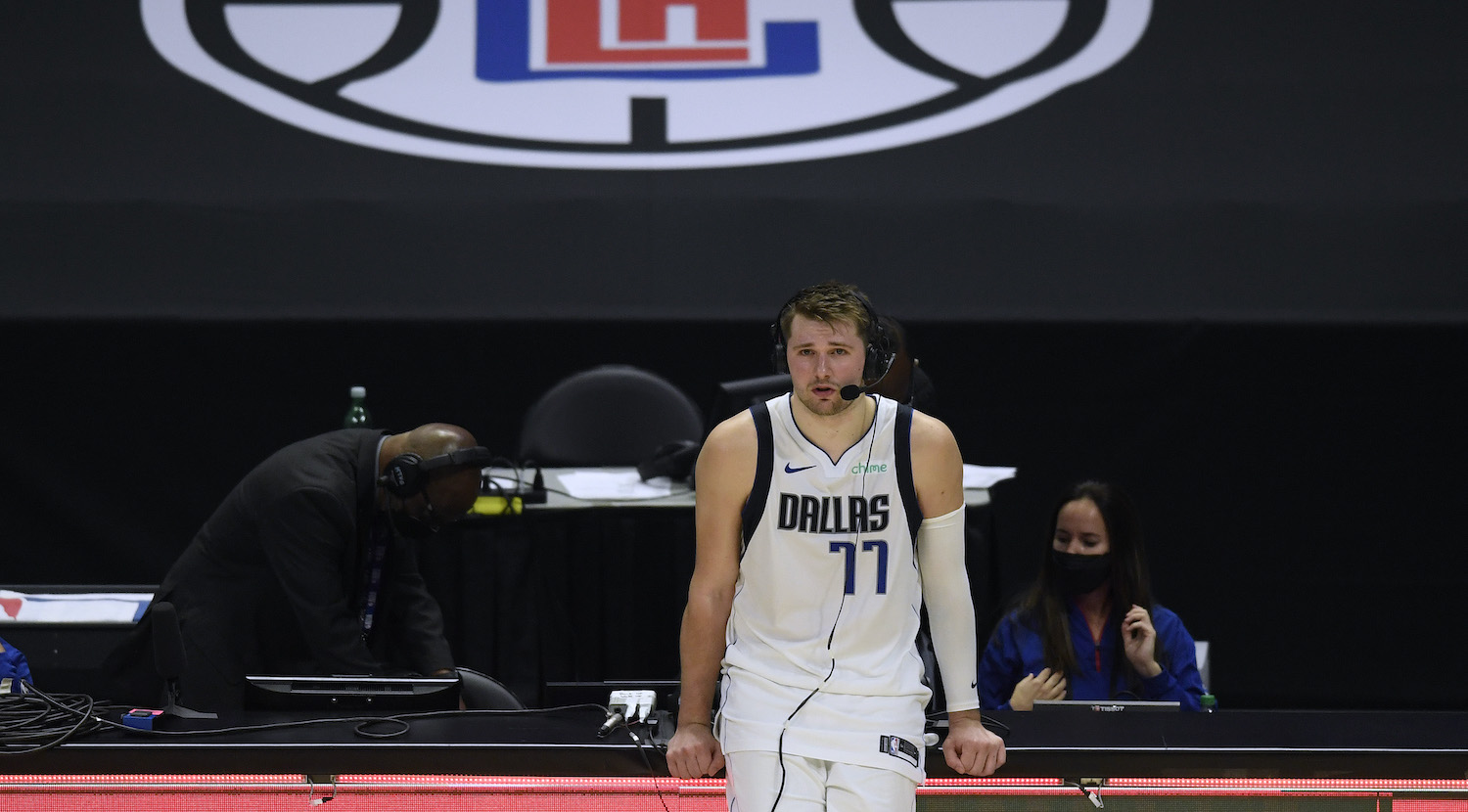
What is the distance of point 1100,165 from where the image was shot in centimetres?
539

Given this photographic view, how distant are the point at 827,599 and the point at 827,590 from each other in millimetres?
→ 12

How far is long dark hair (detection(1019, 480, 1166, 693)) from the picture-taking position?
10.0ft

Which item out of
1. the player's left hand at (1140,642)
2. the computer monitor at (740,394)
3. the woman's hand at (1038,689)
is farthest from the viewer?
the computer monitor at (740,394)

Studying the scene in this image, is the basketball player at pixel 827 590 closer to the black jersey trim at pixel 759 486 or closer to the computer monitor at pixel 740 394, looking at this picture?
the black jersey trim at pixel 759 486

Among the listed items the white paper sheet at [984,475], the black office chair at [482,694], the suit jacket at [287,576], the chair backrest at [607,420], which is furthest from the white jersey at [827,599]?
the chair backrest at [607,420]

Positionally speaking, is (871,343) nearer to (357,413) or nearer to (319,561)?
(319,561)

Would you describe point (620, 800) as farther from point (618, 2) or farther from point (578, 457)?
point (618, 2)

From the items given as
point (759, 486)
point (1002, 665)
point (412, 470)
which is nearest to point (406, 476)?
point (412, 470)

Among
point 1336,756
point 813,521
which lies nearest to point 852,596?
point 813,521

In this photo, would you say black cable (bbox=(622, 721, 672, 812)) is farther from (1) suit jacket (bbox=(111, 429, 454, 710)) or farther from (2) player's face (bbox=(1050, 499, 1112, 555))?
(2) player's face (bbox=(1050, 499, 1112, 555))

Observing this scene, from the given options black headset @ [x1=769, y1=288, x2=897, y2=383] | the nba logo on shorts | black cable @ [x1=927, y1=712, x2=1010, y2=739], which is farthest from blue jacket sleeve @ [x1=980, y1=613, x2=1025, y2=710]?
the nba logo on shorts

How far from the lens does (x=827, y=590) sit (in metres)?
1.95

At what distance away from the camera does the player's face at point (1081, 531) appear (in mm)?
3148

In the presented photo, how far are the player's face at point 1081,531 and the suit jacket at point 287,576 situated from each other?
1.50m
